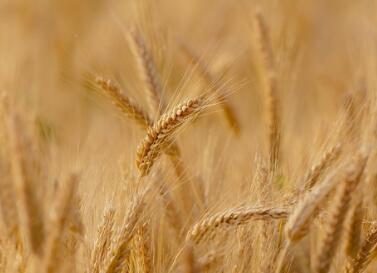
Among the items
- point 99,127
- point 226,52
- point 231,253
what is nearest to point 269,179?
point 231,253

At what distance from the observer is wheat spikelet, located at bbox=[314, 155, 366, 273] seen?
137 centimetres

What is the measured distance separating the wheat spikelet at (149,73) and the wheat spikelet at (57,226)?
2.18 feet

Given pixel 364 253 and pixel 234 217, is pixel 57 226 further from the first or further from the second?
pixel 364 253

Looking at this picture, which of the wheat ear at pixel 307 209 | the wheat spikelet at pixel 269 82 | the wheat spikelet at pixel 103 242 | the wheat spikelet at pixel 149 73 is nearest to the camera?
the wheat ear at pixel 307 209

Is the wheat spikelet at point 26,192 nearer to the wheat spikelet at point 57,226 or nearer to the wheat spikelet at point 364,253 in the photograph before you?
the wheat spikelet at point 57,226

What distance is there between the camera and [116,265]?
4.85ft

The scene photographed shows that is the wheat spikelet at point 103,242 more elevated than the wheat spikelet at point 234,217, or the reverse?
the wheat spikelet at point 103,242

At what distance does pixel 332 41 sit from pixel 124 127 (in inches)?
90.3

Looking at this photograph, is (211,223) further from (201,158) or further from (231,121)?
(231,121)

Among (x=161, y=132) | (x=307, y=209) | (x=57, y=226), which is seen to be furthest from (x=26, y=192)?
(x=307, y=209)

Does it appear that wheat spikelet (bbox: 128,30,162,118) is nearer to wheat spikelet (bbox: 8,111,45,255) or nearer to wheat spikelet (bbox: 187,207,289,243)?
wheat spikelet (bbox: 187,207,289,243)

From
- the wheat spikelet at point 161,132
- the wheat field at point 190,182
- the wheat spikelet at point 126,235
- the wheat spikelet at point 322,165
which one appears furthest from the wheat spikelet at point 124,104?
the wheat spikelet at point 322,165

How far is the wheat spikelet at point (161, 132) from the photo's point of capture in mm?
1584

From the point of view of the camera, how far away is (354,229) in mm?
1494
